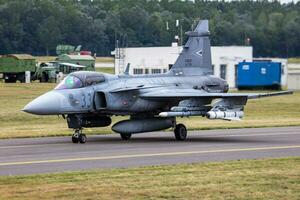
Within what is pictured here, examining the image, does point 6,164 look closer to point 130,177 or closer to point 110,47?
point 130,177

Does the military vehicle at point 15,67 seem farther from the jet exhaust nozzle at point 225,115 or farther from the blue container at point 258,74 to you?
the jet exhaust nozzle at point 225,115

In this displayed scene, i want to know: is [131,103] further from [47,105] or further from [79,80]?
[47,105]

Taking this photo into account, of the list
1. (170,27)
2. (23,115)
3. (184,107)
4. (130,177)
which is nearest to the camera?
(130,177)

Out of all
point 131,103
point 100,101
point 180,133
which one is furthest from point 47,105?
point 180,133

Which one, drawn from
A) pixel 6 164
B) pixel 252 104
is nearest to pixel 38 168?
pixel 6 164

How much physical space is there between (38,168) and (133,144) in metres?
6.30

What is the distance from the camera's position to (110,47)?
107812mm

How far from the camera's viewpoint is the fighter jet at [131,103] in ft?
74.7

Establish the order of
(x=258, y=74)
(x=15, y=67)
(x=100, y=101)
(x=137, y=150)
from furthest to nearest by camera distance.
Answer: (x=15, y=67) < (x=258, y=74) < (x=100, y=101) < (x=137, y=150)

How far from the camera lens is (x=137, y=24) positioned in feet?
299

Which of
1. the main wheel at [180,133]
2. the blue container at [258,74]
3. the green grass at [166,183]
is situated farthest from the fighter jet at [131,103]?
the blue container at [258,74]

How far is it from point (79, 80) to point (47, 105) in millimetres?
1692

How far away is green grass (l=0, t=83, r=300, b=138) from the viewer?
27.5 metres

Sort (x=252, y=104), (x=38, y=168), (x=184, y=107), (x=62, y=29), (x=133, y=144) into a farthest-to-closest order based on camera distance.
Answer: (x=62, y=29), (x=252, y=104), (x=184, y=107), (x=133, y=144), (x=38, y=168)
